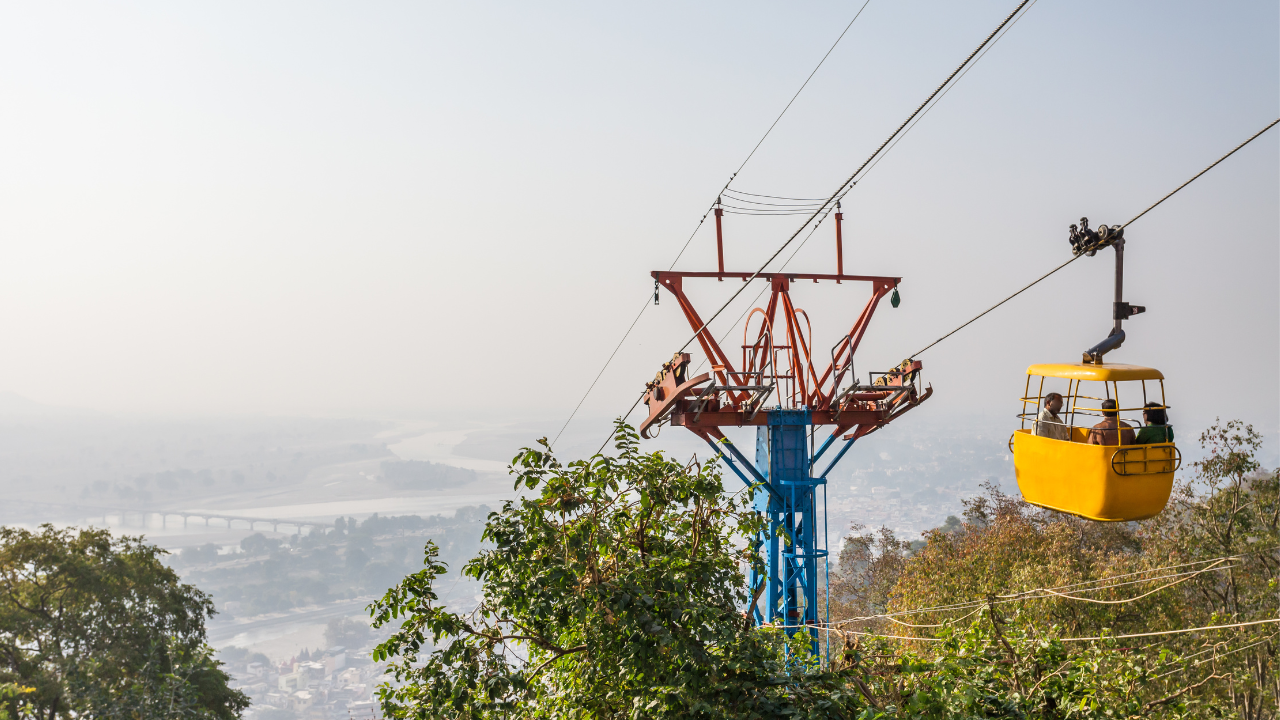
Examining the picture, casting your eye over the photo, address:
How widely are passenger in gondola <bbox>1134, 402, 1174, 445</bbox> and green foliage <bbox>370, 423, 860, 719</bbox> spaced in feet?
8.96

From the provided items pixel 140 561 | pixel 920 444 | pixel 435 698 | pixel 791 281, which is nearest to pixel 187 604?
pixel 140 561

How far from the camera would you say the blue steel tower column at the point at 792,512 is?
12141mm

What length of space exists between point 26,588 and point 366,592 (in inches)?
4091

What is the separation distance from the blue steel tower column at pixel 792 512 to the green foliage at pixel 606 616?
635 centimetres

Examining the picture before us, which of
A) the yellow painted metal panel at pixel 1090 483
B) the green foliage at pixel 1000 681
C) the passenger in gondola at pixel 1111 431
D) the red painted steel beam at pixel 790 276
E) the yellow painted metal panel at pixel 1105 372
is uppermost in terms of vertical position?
the red painted steel beam at pixel 790 276

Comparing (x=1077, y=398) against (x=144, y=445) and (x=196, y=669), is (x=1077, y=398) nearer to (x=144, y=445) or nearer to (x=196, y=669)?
(x=196, y=669)

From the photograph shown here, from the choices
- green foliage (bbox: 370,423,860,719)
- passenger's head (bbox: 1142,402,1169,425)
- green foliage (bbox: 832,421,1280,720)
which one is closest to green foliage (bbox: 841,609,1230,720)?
green foliage (bbox: 370,423,860,719)

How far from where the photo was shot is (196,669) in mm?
18422

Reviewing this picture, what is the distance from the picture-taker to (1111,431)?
5.46m

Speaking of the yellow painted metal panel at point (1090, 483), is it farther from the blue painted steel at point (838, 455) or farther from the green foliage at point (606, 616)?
the blue painted steel at point (838, 455)

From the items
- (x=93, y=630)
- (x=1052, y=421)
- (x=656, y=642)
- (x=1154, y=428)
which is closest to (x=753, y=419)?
(x=1052, y=421)

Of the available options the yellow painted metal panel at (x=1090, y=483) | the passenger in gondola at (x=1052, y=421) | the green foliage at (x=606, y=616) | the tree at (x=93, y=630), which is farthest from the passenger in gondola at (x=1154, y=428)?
the tree at (x=93, y=630)

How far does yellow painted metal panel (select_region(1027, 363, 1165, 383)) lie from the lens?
526 centimetres

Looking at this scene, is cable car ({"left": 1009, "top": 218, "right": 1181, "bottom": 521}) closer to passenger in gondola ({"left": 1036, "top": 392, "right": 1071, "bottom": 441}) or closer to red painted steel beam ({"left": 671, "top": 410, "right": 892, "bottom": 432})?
passenger in gondola ({"left": 1036, "top": 392, "right": 1071, "bottom": 441})
